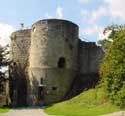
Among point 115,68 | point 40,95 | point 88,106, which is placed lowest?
point 88,106

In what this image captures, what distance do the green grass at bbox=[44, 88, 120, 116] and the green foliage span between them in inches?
38.8

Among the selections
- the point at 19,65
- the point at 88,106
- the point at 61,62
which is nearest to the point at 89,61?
the point at 61,62

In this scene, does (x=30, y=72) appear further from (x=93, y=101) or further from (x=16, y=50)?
(x=93, y=101)

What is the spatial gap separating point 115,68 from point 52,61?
34.4 ft

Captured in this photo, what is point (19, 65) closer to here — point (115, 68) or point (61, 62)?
point (61, 62)

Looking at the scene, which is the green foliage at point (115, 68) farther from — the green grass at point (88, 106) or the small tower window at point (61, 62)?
the small tower window at point (61, 62)

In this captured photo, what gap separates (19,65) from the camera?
4488cm

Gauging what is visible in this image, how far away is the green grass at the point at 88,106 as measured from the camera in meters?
29.3

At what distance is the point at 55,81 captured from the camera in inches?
1609

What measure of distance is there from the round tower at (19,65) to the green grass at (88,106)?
29.8 feet

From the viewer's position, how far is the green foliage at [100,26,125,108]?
31417 millimetres

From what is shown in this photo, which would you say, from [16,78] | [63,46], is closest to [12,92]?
[16,78]

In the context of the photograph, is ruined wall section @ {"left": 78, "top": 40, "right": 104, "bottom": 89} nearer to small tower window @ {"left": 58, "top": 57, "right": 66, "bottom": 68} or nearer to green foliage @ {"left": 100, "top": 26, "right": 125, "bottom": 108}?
small tower window @ {"left": 58, "top": 57, "right": 66, "bottom": 68}

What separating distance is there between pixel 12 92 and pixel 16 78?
5.29 ft
